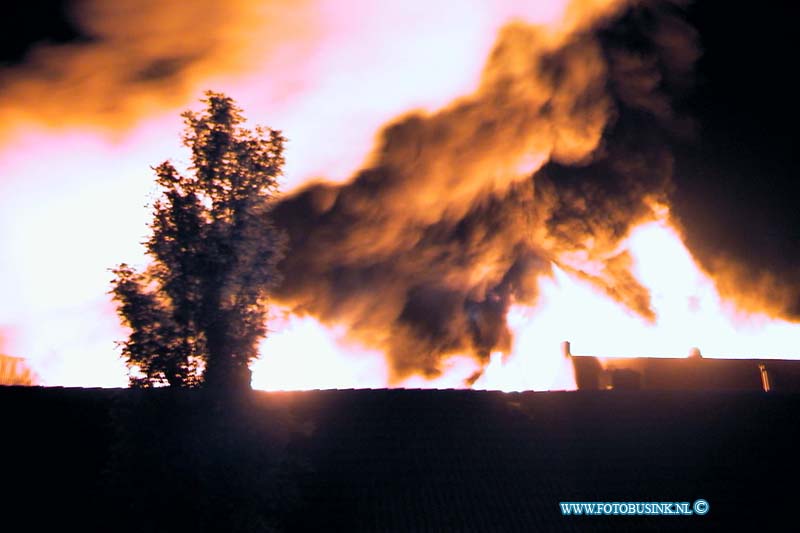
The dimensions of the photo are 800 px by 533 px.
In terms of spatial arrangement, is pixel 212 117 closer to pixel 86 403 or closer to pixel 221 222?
pixel 221 222

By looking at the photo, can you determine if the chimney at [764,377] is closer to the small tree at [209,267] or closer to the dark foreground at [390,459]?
the dark foreground at [390,459]

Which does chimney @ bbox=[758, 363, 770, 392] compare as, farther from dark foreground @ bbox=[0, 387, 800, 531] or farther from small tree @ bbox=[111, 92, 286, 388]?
small tree @ bbox=[111, 92, 286, 388]

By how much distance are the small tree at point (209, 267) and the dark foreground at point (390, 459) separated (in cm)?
87

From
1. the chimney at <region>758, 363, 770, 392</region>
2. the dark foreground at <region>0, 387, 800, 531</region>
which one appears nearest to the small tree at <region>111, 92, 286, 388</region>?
the dark foreground at <region>0, 387, 800, 531</region>

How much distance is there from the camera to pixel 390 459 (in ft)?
55.9

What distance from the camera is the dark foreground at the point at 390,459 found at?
1156cm

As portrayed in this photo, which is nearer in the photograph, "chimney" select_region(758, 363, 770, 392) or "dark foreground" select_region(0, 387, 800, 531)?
"dark foreground" select_region(0, 387, 800, 531)

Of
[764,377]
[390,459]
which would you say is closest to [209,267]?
[390,459]

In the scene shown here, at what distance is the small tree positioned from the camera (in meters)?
12.5

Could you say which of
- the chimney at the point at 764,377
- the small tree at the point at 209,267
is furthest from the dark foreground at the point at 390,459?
the chimney at the point at 764,377

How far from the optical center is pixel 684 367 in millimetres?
31594

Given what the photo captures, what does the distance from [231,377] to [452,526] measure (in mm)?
6644

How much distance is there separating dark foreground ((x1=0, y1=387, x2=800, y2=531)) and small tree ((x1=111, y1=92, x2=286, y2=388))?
0.87 m

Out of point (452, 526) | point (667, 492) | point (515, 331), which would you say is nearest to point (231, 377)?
point (452, 526)
